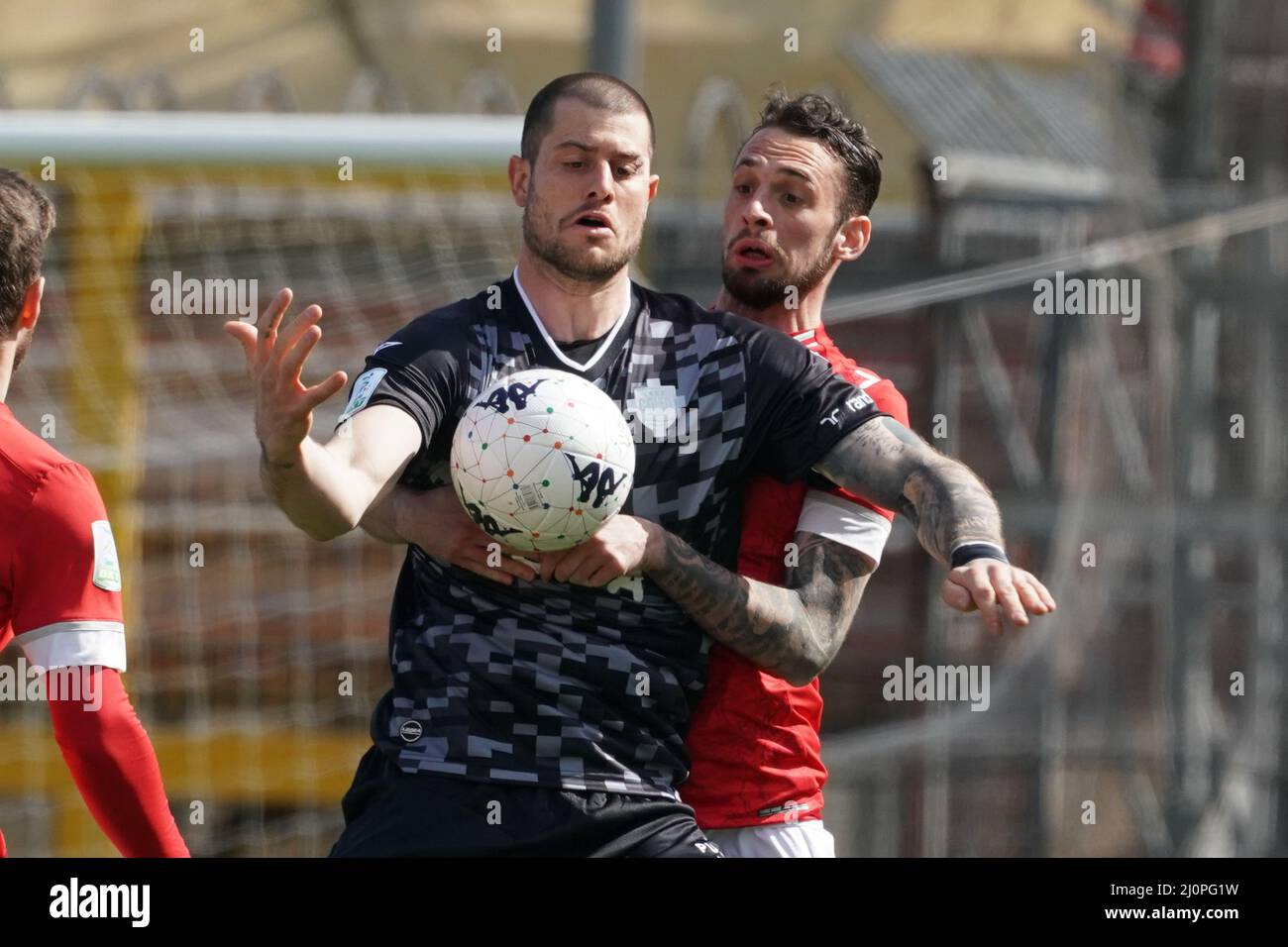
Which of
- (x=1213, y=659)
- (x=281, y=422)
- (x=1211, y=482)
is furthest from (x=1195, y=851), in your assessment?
(x=281, y=422)

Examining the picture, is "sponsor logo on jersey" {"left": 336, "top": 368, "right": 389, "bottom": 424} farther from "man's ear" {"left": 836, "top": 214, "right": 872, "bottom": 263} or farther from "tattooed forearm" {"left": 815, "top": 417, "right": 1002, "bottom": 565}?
"man's ear" {"left": 836, "top": 214, "right": 872, "bottom": 263}

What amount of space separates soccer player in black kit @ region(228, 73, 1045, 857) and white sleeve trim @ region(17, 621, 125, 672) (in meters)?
0.51

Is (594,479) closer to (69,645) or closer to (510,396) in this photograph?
(510,396)

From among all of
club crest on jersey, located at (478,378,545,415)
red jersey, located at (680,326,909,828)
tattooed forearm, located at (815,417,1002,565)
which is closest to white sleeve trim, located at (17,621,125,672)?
club crest on jersey, located at (478,378,545,415)

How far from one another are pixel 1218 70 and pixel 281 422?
6.05 meters

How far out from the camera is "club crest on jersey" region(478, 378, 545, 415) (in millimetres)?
3109

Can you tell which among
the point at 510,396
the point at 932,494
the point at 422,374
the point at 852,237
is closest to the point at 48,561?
the point at 422,374

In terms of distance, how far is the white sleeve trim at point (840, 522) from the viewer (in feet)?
11.4

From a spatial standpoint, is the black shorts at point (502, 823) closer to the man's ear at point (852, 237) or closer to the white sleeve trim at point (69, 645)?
the white sleeve trim at point (69, 645)

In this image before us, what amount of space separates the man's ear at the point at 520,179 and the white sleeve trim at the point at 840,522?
787mm

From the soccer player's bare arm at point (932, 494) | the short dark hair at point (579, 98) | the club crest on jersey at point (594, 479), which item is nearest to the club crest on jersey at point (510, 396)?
the club crest on jersey at point (594, 479)

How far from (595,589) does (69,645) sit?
91 cm

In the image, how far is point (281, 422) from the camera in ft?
9.07

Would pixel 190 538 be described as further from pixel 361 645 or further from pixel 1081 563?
pixel 1081 563
